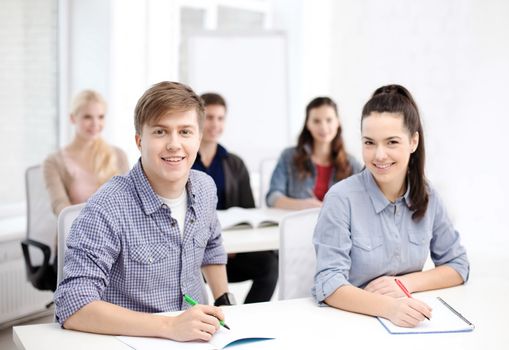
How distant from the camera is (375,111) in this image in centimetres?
211

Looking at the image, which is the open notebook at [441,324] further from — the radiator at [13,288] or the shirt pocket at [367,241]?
the radiator at [13,288]

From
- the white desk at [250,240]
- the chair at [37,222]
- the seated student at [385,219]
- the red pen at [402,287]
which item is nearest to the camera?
the red pen at [402,287]

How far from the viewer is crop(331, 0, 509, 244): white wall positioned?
419 cm

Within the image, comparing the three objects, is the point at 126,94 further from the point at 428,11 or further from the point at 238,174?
the point at 428,11

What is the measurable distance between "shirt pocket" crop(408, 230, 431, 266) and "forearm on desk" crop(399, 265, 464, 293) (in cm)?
4

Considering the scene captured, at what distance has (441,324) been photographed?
1.83 m

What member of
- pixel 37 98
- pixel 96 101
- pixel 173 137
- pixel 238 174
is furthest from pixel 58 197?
pixel 173 137

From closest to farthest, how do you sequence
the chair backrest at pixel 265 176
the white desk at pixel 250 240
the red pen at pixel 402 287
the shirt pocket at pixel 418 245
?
the red pen at pixel 402 287
the shirt pocket at pixel 418 245
the white desk at pixel 250 240
the chair backrest at pixel 265 176

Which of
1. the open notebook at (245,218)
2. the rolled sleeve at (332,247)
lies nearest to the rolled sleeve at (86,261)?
the rolled sleeve at (332,247)

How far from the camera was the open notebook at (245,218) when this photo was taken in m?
3.17

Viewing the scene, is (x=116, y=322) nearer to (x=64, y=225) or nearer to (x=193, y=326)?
(x=193, y=326)

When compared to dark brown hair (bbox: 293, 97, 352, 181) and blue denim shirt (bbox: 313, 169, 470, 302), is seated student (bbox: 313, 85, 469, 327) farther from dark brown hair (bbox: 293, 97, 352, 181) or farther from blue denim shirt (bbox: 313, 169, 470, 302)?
dark brown hair (bbox: 293, 97, 352, 181)

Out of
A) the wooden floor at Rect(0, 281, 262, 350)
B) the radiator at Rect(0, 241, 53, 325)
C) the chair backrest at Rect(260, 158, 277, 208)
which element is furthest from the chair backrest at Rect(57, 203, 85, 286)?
the chair backrest at Rect(260, 158, 277, 208)

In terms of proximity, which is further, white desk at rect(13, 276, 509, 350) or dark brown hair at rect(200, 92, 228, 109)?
dark brown hair at rect(200, 92, 228, 109)
